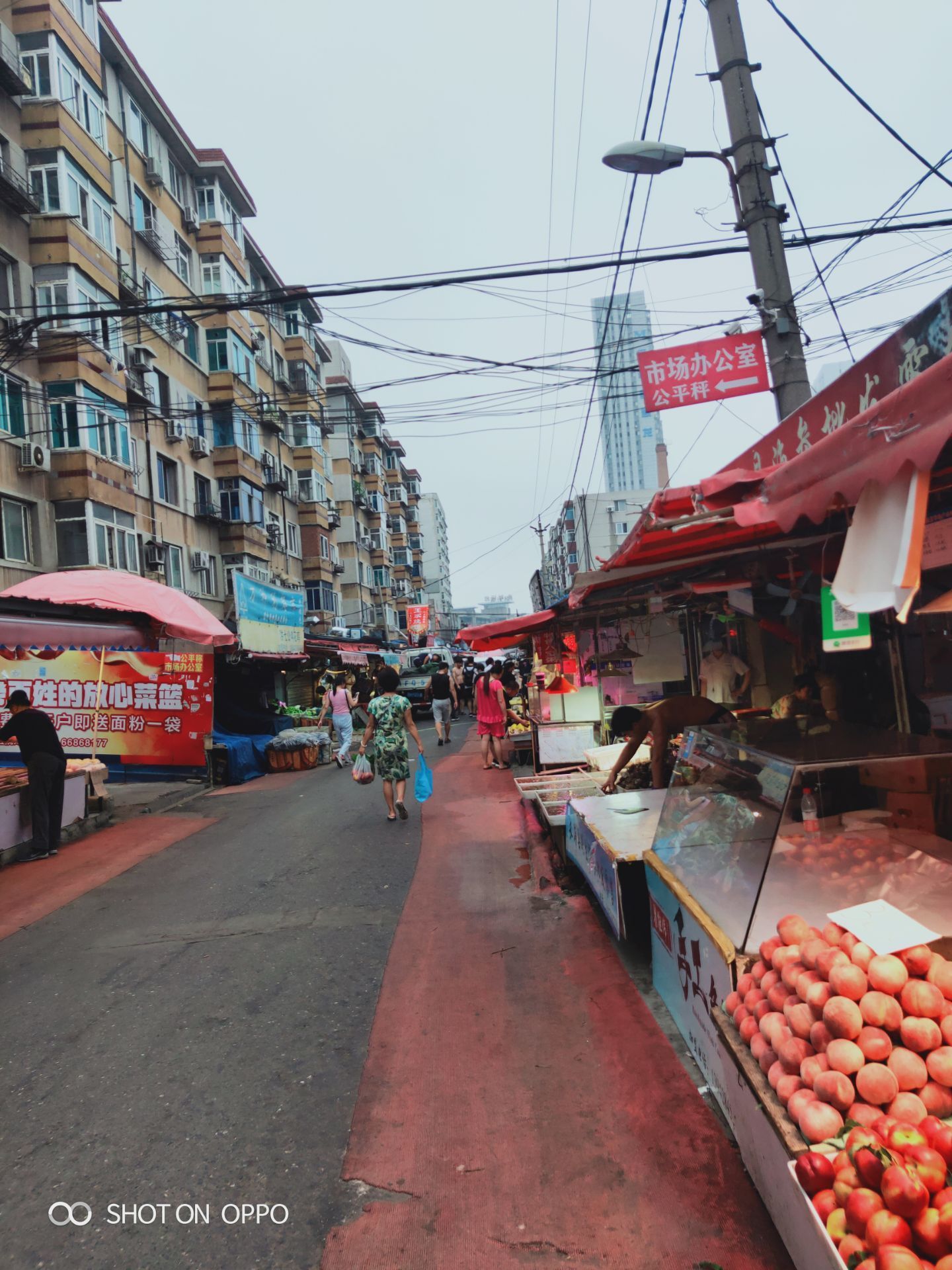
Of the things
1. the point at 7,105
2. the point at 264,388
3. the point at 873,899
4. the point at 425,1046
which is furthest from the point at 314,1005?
the point at 264,388

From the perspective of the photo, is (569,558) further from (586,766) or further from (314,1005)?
(314,1005)

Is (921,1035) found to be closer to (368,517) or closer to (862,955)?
(862,955)

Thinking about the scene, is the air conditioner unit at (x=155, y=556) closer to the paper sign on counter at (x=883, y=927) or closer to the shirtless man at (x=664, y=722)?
the shirtless man at (x=664, y=722)

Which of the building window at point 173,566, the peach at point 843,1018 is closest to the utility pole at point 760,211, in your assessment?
the peach at point 843,1018

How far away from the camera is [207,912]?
6.43 metres

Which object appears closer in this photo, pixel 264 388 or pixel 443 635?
pixel 264 388

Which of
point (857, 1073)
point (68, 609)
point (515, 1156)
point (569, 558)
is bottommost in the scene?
point (515, 1156)

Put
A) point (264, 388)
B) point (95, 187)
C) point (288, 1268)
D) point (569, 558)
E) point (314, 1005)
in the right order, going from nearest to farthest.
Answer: point (288, 1268) < point (314, 1005) < point (95, 187) < point (264, 388) < point (569, 558)

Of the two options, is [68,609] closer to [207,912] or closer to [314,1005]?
[207,912]

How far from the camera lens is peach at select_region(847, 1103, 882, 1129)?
2.12m

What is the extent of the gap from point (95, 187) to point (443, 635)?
262 ft

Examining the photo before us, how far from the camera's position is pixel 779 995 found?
262cm

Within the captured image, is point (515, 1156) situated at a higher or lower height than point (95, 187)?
lower

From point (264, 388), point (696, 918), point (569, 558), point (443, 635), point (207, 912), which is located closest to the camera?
point (696, 918)
